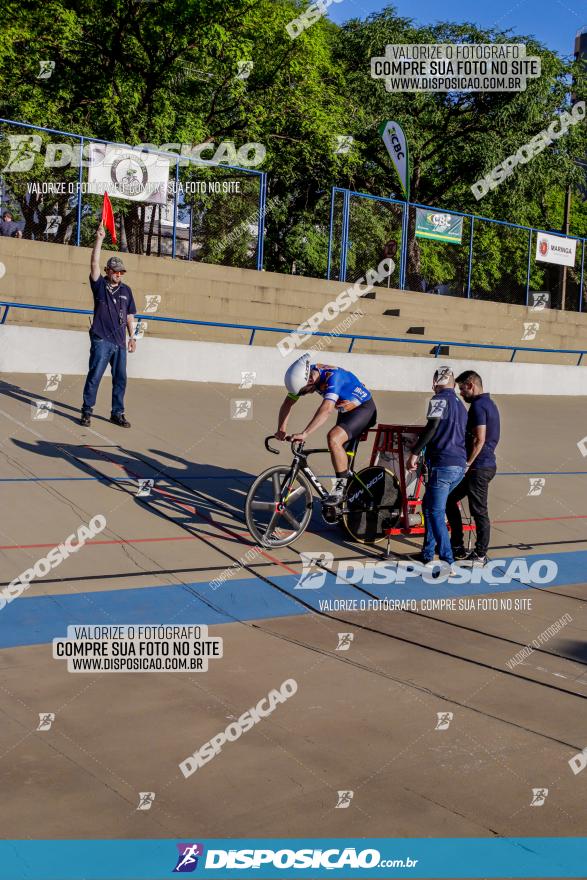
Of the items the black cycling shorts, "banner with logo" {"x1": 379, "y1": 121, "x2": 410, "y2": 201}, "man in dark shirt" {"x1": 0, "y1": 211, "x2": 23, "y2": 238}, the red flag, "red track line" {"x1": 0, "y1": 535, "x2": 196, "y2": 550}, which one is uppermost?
"banner with logo" {"x1": 379, "y1": 121, "x2": 410, "y2": 201}

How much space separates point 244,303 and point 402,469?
11.2 meters

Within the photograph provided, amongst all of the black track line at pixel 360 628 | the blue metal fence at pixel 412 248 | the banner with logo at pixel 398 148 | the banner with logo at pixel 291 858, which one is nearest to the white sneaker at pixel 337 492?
the black track line at pixel 360 628

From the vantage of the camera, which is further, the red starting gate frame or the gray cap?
the gray cap

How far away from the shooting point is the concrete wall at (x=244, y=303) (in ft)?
55.0

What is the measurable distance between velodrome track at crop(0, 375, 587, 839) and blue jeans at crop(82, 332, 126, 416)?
1.26 feet

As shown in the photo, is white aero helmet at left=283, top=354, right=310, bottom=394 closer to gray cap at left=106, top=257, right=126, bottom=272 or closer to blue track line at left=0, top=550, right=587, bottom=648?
blue track line at left=0, top=550, right=587, bottom=648

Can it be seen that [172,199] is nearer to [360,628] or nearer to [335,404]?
[335,404]

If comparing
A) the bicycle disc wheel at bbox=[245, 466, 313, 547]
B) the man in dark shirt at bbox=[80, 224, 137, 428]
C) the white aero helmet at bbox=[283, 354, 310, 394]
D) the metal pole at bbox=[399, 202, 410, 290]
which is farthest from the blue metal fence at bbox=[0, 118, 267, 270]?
the bicycle disc wheel at bbox=[245, 466, 313, 547]

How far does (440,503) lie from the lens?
328 inches

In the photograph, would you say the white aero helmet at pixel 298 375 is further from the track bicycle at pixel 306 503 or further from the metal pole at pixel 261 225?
the metal pole at pixel 261 225

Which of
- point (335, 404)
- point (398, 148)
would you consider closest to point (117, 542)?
point (335, 404)

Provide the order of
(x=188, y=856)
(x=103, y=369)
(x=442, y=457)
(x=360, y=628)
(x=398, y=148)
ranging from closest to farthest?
(x=188, y=856) < (x=360, y=628) < (x=442, y=457) < (x=103, y=369) < (x=398, y=148)

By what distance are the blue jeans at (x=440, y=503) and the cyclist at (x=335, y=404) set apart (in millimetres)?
815

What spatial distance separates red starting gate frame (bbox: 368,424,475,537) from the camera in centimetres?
894
